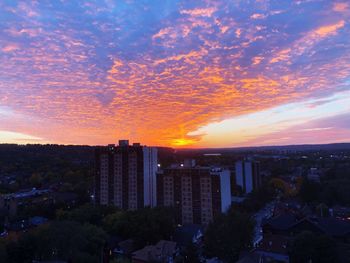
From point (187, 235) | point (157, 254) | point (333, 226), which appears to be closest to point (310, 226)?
point (333, 226)

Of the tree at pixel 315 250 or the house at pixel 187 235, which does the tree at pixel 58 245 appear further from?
the tree at pixel 315 250

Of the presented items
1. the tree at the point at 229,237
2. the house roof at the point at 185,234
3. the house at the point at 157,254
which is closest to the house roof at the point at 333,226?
the tree at the point at 229,237

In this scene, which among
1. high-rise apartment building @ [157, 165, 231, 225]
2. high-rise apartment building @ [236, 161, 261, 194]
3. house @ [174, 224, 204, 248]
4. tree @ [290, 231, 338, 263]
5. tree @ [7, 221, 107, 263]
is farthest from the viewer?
high-rise apartment building @ [236, 161, 261, 194]

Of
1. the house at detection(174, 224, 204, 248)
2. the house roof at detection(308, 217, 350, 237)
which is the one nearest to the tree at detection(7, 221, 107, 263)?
the house at detection(174, 224, 204, 248)

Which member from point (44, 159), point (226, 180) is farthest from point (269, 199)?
point (44, 159)

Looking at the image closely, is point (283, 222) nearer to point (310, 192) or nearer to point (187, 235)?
point (187, 235)

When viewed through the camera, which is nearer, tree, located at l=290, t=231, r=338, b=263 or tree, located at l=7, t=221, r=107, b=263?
tree, located at l=290, t=231, r=338, b=263

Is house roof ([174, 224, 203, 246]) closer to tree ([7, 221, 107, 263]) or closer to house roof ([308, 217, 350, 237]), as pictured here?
tree ([7, 221, 107, 263])

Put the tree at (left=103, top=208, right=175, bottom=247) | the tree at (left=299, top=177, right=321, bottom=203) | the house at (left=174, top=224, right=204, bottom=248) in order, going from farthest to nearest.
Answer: the tree at (left=299, top=177, right=321, bottom=203), the house at (left=174, top=224, right=204, bottom=248), the tree at (left=103, top=208, right=175, bottom=247)
